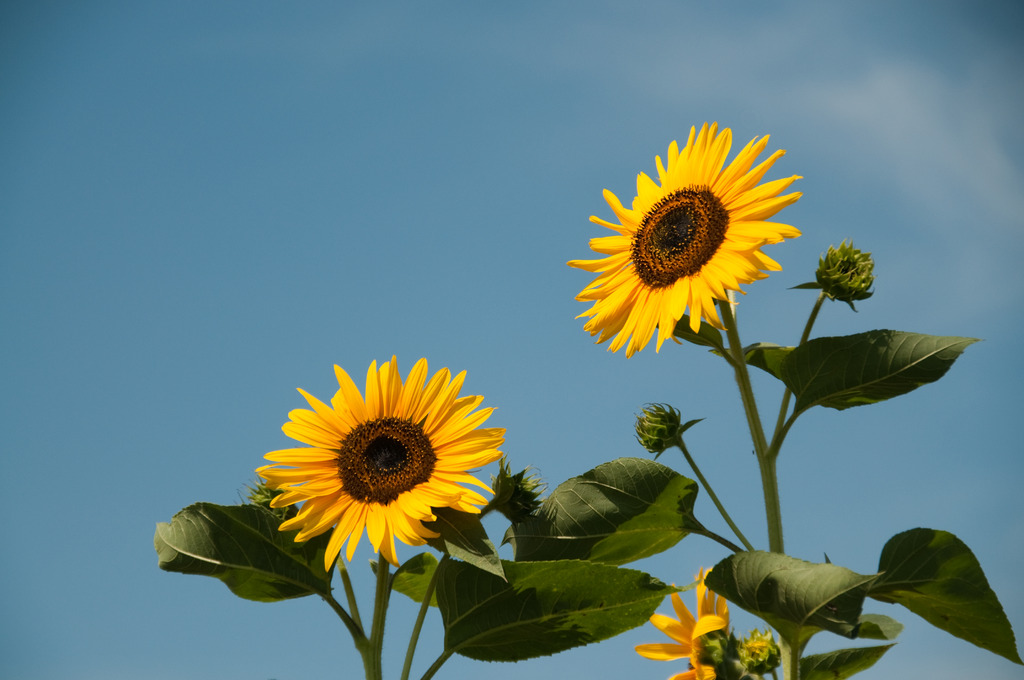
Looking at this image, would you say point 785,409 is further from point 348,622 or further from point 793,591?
point 348,622

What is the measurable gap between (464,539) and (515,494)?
27 centimetres

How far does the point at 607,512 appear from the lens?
8.45 ft

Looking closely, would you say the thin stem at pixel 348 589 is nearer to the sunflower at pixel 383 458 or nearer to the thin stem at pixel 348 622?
the thin stem at pixel 348 622

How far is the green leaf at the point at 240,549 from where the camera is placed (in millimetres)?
2439

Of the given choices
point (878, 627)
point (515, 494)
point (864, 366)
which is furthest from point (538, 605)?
point (864, 366)

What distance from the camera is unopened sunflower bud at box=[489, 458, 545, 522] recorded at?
252 cm

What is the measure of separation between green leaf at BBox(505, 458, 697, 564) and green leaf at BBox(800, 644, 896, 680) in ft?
1.87

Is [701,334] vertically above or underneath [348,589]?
above

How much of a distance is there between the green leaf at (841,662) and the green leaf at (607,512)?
1.87 feet

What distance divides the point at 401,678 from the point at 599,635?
0.53 metres

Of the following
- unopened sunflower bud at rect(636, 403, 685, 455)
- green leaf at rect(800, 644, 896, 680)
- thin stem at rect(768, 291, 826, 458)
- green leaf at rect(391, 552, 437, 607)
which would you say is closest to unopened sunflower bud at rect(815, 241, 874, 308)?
thin stem at rect(768, 291, 826, 458)

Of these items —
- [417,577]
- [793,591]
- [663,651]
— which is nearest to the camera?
[793,591]

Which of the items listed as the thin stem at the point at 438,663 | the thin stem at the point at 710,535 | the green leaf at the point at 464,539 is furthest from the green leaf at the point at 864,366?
the thin stem at the point at 438,663

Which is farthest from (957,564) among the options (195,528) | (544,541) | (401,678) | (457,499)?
(195,528)
